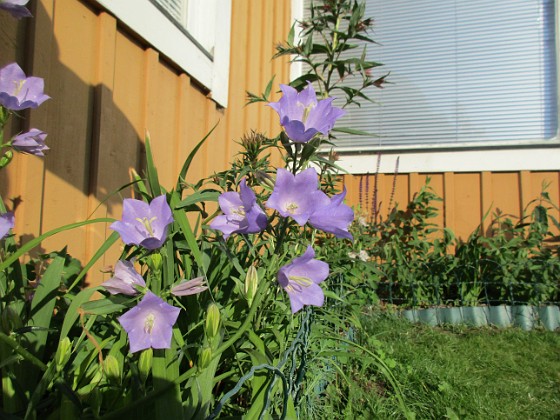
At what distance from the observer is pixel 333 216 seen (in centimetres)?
77

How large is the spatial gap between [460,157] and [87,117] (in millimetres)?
3569

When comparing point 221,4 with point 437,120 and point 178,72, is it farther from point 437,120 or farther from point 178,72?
point 437,120

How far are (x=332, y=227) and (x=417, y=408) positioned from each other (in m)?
1.22

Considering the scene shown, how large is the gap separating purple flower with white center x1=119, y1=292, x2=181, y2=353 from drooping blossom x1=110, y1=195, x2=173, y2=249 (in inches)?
4.4

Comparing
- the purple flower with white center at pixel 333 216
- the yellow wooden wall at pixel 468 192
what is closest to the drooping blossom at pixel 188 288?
the purple flower with white center at pixel 333 216

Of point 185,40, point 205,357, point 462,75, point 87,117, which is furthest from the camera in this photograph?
point 462,75

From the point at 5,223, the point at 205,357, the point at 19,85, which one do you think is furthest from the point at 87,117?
the point at 205,357

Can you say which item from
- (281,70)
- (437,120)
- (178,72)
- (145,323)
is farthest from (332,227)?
(437,120)

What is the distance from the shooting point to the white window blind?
14.3 ft

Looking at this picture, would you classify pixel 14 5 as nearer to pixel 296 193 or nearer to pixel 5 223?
pixel 5 223

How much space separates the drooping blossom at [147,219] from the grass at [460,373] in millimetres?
922

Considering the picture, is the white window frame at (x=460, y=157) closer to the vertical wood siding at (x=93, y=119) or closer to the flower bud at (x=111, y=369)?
the vertical wood siding at (x=93, y=119)

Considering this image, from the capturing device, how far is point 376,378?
1871mm

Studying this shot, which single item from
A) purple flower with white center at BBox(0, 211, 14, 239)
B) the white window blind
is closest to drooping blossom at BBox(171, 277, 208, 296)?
purple flower with white center at BBox(0, 211, 14, 239)
